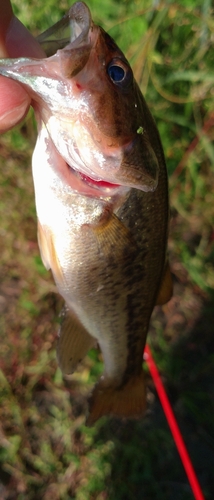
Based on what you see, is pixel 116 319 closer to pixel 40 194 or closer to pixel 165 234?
pixel 165 234

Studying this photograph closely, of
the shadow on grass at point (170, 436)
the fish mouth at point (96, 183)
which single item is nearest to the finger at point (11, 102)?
the fish mouth at point (96, 183)

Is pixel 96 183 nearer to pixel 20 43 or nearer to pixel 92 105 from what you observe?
pixel 92 105

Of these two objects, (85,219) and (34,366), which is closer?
(85,219)

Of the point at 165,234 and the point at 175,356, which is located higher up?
the point at 165,234

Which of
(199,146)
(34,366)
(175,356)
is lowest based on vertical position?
(175,356)

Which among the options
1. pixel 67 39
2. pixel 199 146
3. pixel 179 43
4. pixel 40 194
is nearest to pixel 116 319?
pixel 40 194

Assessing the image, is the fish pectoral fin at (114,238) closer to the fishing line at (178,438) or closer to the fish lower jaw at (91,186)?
the fish lower jaw at (91,186)

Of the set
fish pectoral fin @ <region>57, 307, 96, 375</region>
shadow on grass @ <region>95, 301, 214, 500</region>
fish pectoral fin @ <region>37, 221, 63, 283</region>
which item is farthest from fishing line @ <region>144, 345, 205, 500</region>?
→ fish pectoral fin @ <region>37, 221, 63, 283</region>
